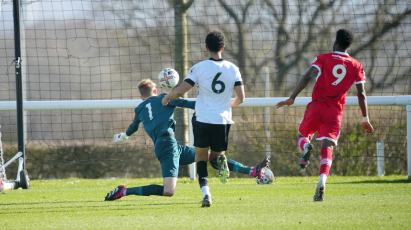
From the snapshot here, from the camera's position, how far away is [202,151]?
178 inches

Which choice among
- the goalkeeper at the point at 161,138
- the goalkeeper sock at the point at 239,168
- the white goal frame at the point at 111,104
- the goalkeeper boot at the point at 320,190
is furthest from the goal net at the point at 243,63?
the goalkeeper boot at the point at 320,190

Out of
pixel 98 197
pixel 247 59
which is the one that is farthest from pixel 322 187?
pixel 247 59

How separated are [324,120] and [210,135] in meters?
1.24

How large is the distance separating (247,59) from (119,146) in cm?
410

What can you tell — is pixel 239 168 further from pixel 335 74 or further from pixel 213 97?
pixel 335 74

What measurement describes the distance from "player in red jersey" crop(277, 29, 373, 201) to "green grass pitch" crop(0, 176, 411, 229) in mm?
551

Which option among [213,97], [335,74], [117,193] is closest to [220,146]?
[213,97]

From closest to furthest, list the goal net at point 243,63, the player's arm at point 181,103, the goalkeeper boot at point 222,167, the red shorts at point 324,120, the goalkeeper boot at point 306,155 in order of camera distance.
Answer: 1. the goalkeeper boot at point 222,167
2. the goalkeeper boot at point 306,155
3. the red shorts at point 324,120
4. the player's arm at point 181,103
5. the goal net at point 243,63

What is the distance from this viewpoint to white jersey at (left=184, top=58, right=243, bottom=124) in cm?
430

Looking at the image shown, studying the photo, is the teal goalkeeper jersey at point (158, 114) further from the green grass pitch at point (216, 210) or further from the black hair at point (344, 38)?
the black hair at point (344, 38)

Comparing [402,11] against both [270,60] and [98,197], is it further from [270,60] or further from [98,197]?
[98,197]

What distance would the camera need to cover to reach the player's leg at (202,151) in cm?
435

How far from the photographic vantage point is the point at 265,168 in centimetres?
510

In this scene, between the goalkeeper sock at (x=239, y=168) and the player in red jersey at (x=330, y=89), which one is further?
the goalkeeper sock at (x=239, y=168)
